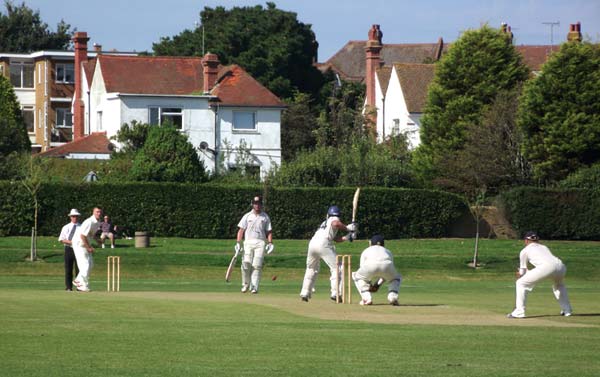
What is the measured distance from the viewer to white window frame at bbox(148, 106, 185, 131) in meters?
63.8

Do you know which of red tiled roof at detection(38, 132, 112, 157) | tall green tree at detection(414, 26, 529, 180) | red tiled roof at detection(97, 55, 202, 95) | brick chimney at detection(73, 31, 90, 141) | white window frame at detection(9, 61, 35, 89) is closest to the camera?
tall green tree at detection(414, 26, 529, 180)

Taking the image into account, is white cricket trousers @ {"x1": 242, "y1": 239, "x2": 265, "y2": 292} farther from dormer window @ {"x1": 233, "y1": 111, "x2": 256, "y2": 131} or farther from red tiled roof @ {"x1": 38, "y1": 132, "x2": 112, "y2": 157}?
dormer window @ {"x1": 233, "y1": 111, "x2": 256, "y2": 131}

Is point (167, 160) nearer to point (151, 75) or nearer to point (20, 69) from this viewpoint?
point (151, 75)

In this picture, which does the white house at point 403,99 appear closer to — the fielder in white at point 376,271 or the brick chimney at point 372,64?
the brick chimney at point 372,64

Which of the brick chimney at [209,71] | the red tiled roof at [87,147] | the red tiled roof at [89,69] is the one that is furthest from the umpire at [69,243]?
the red tiled roof at [89,69]

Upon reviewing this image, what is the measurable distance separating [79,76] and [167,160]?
993 inches

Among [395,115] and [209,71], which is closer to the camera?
[209,71]

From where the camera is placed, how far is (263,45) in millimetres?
86875

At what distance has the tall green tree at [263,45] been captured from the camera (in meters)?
85.6

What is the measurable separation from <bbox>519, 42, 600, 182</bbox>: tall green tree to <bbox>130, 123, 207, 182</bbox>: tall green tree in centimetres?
1353

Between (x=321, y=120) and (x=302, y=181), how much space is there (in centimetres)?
1870

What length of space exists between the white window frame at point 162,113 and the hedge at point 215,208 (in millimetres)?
17071

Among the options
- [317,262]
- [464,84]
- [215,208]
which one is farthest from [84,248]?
[464,84]

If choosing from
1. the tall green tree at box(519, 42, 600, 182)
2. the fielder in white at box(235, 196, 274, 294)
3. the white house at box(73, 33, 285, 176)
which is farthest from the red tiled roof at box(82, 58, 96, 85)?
the fielder in white at box(235, 196, 274, 294)
